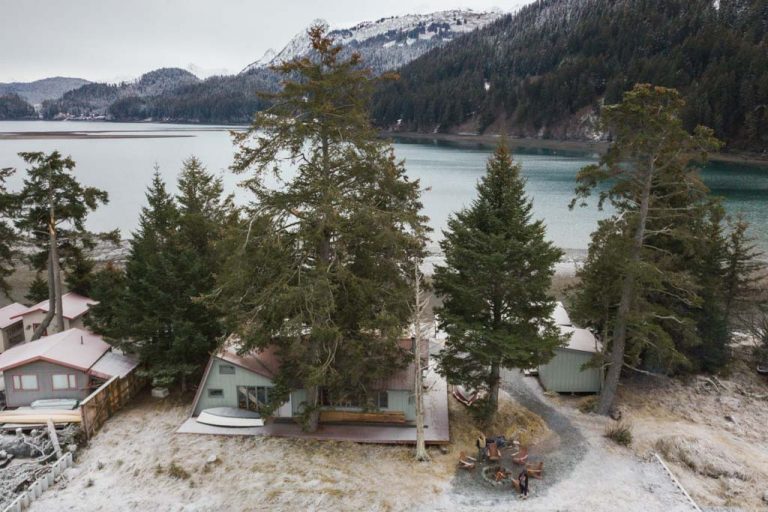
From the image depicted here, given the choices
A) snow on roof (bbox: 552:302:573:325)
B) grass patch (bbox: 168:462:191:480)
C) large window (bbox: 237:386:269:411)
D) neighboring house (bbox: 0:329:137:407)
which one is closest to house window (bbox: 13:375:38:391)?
neighboring house (bbox: 0:329:137:407)

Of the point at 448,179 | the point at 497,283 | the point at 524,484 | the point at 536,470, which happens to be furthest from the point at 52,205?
the point at 448,179

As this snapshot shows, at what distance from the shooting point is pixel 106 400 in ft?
54.6

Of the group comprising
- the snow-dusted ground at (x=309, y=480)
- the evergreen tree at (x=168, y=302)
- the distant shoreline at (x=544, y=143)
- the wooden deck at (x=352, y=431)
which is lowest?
the wooden deck at (x=352, y=431)

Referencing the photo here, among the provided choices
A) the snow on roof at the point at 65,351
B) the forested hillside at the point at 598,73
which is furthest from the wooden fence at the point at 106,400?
the forested hillside at the point at 598,73

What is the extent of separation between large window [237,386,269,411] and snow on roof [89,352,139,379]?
4554 mm

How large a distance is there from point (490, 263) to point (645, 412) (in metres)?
8.72

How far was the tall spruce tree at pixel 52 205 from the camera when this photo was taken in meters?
20.4

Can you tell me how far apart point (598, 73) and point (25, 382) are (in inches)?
5492

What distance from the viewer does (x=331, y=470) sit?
44.8ft

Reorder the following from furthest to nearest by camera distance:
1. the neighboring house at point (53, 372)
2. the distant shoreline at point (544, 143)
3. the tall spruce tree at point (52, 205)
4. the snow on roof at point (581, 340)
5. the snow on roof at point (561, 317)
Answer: the distant shoreline at point (544, 143) → the snow on roof at point (561, 317) → the tall spruce tree at point (52, 205) → the snow on roof at point (581, 340) → the neighboring house at point (53, 372)

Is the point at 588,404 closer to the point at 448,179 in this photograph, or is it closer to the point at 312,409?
the point at 312,409

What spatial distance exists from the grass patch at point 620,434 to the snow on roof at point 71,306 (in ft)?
72.0

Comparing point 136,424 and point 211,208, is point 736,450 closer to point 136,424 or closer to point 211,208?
point 136,424

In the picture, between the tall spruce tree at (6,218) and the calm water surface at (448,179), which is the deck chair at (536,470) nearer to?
the calm water surface at (448,179)
